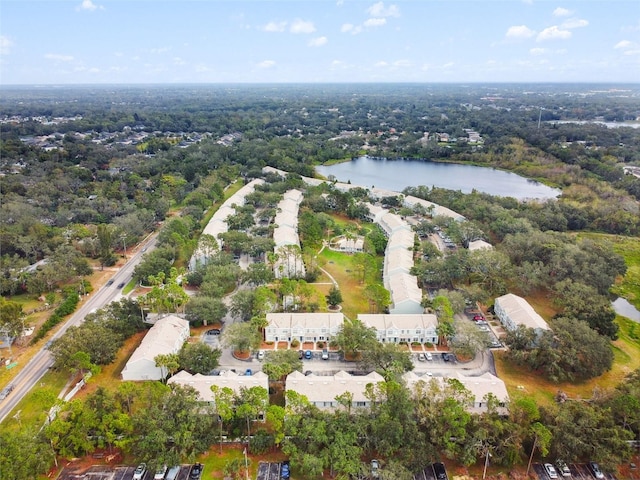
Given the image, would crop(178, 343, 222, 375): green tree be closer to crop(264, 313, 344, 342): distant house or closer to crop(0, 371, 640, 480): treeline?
crop(0, 371, 640, 480): treeline

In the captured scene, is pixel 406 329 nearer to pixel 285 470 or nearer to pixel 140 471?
pixel 285 470

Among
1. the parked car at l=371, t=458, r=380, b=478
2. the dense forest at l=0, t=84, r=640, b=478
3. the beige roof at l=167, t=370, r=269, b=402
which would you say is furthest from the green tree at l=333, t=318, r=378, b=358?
the parked car at l=371, t=458, r=380, b=478

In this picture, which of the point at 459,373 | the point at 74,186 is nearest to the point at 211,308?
the point at 459,373

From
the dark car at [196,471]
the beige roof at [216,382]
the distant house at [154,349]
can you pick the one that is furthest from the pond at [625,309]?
the distant house at [154,349]

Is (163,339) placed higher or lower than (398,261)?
higher

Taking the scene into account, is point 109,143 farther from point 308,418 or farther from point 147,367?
point 308,418

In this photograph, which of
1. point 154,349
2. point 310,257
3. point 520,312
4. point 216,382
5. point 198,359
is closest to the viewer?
point 216,382

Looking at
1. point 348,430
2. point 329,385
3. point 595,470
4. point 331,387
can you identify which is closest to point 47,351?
point 329,385
